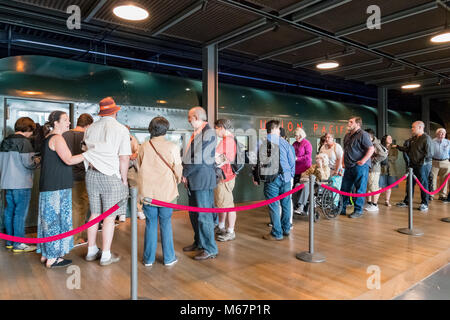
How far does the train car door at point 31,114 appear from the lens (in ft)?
16.4

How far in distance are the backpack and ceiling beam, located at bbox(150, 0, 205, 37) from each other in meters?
2.36

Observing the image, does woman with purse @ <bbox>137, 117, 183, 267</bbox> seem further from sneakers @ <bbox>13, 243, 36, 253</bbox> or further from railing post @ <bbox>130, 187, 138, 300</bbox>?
sneakers @ <bbox>13, 243, 36, 253</bbox>

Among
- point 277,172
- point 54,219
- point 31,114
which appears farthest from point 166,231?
Answer: point 31,114

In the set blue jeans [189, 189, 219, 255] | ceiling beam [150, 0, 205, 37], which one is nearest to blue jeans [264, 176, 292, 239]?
blue jeans [189, 189, 219, 255]

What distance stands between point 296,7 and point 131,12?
2619 mm

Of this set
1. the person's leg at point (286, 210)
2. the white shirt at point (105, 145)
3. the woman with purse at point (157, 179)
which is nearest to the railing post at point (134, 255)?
the woman with purse at point (157, 179)

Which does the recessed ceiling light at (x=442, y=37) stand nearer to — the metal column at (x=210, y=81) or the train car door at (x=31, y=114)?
the metal column at (x=210, y=81)

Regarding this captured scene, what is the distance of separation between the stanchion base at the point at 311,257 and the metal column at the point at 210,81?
134 inches

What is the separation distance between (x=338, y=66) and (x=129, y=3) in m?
6.09

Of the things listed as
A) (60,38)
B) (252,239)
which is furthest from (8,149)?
(60,38)

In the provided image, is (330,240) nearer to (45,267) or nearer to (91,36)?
(45,267)

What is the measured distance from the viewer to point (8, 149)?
438 cm

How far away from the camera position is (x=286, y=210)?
510 centimetres
